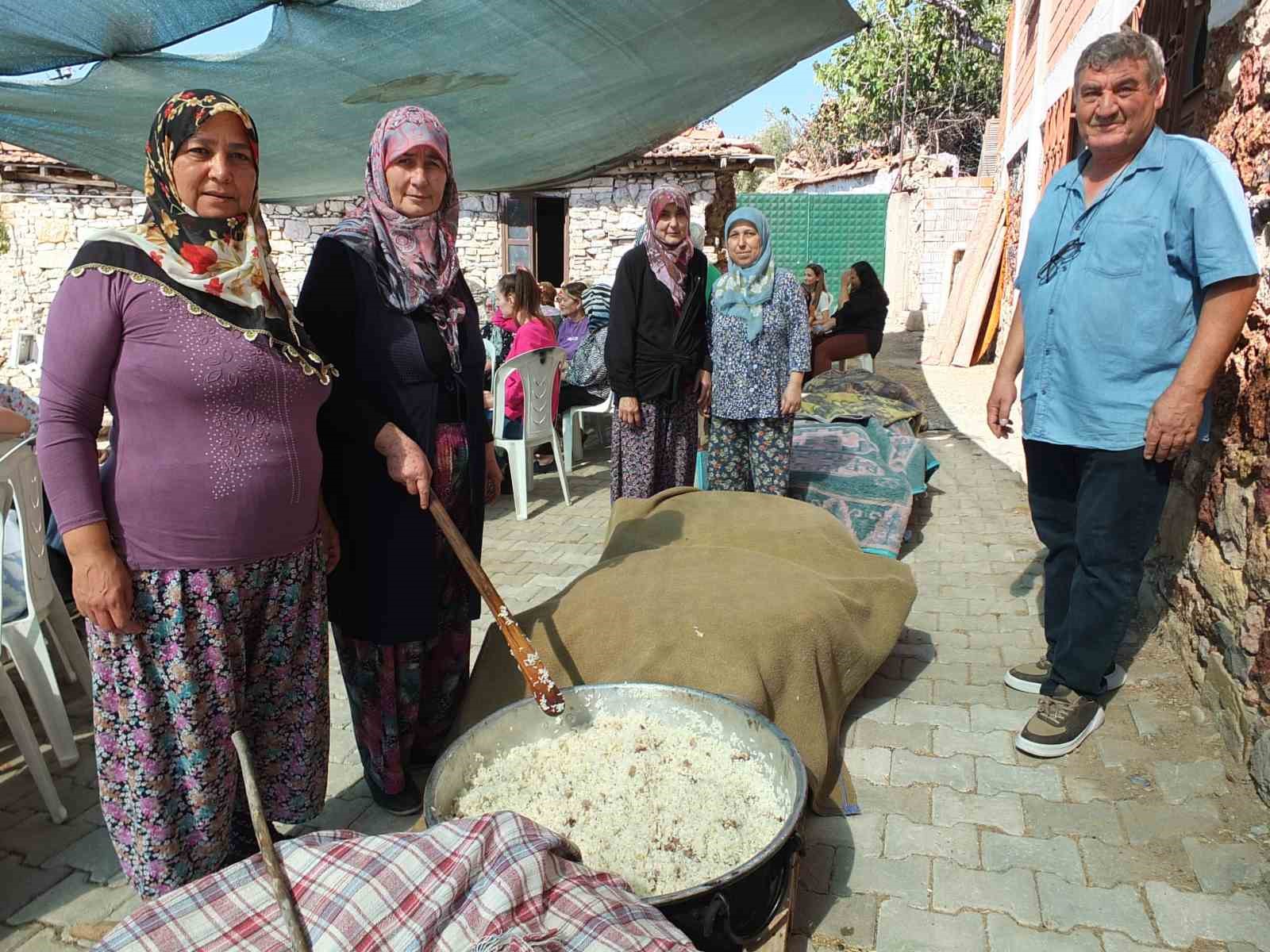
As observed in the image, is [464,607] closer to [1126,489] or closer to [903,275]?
[1126,489]

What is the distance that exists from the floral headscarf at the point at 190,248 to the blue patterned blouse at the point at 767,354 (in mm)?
2635

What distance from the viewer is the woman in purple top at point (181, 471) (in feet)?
5.36

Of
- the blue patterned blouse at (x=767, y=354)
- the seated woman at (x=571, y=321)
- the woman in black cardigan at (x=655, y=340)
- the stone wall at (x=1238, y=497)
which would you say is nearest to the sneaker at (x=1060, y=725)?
the stone wall at (x=1238, y=497)

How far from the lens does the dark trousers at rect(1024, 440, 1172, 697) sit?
8.14 ft

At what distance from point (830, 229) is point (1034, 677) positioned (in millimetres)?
14246

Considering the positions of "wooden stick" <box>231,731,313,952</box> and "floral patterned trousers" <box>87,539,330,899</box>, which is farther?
"floral patterned trousers" <box>87,539,330,899</box>

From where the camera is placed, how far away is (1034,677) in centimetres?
306

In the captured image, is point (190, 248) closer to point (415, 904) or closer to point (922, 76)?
point (415, 904)

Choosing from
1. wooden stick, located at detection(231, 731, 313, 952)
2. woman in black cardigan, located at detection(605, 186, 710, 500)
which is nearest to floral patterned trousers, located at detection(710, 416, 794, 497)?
woman in black cardigan, located at detection(605, 186, 710, 500)

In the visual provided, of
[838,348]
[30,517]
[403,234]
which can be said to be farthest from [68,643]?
[838,348]

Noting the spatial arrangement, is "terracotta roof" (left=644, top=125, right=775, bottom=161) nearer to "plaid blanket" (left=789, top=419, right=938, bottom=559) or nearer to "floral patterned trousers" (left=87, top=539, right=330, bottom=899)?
"plaid blanket" (left=789, top=419, right=938, bottom=559)

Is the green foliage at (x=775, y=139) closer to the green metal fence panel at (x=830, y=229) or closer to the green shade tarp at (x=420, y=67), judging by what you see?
the green metal fence panel at (x=830, y=229)

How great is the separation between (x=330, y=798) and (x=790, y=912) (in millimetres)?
1441

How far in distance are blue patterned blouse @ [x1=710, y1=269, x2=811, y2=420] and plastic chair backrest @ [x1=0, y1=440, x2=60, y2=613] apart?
2790mm
